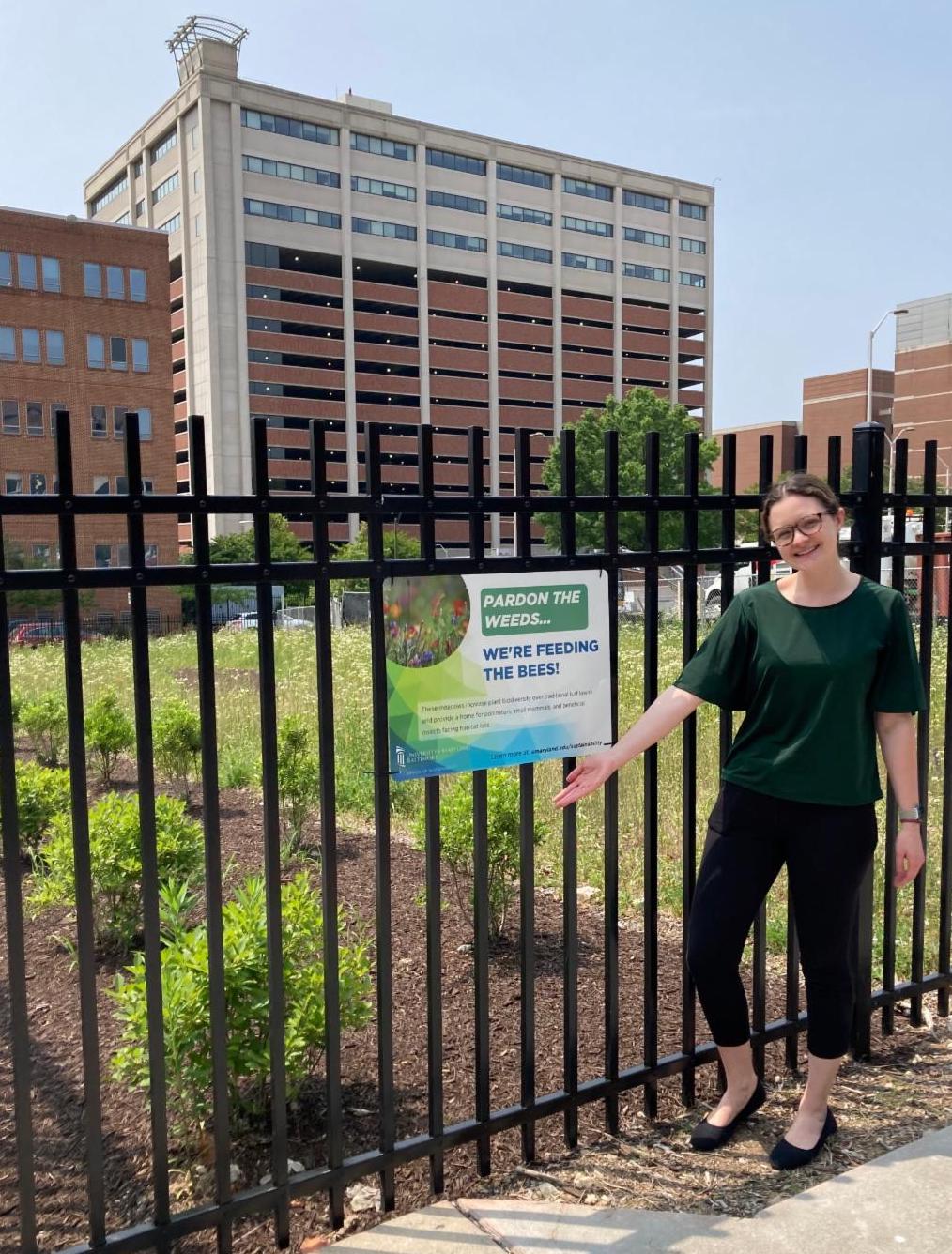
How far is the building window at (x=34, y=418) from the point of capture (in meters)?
54.4

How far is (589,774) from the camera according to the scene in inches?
119

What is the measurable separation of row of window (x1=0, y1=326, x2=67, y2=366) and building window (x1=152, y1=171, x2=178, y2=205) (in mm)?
22731

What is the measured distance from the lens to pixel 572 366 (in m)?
83.6

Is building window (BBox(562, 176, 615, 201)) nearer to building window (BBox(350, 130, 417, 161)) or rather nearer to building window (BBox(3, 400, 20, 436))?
building window (BBox(350, 130, 417, 161))

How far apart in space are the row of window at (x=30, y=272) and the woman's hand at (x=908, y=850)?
60768mm

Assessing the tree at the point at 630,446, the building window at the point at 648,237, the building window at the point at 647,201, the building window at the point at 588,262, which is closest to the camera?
the tree at the point at 630,446

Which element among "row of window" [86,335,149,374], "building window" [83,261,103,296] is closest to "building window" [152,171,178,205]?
"building window" [83,261,103,296]

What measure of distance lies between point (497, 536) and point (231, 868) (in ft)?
225

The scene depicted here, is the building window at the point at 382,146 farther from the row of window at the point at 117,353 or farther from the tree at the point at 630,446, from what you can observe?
the row of window at the point at 117,353

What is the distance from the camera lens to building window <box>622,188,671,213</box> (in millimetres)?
88688

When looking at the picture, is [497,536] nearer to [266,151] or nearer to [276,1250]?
[266,151]

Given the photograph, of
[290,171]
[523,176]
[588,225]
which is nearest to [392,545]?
[290,171]

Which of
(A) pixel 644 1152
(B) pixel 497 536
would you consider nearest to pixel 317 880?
(A) pixel 644 1152

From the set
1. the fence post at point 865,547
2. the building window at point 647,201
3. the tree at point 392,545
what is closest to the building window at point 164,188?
the building window at point 647,201
